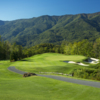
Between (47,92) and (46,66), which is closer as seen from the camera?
(47,92)

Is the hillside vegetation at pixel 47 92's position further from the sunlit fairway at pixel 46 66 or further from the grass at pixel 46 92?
the sunlit fairway at pixel 46 66

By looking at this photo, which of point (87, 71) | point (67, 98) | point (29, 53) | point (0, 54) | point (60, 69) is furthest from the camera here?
point (29, 53)

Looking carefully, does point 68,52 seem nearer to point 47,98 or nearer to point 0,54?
point 0,54

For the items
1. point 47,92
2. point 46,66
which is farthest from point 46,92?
point 46,66

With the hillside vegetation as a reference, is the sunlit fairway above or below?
below

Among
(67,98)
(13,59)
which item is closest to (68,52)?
(13,59)

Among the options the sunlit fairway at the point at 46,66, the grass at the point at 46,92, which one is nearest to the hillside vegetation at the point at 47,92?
the grass at the point at 46,92

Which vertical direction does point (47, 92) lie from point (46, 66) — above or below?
above

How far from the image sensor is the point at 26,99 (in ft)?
23.7

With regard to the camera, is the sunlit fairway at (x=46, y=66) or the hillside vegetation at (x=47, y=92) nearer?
the hillside vegetation at (x=47, y=92)

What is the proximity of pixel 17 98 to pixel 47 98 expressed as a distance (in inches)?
74.9

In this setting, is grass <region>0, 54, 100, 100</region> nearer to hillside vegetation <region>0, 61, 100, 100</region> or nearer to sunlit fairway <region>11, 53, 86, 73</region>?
hillside vegetation <region>0, 61, 100, 100</region>

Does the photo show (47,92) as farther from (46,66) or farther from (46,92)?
(46,66)

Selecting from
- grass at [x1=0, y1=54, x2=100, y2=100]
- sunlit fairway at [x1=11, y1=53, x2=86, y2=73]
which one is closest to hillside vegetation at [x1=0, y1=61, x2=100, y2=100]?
grass at [x1=0, y1=54, x2=100, y2=100]
